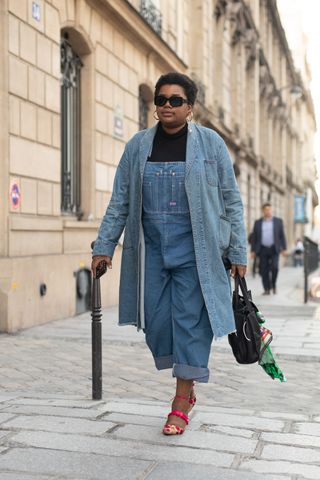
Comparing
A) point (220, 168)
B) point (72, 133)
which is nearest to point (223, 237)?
point (220, 168)

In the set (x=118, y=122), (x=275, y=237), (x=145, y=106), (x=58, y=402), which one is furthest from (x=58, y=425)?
(x=145, y=106)

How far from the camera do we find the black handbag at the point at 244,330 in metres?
3.74

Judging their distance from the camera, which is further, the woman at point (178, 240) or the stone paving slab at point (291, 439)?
the woman at point (178, 240)

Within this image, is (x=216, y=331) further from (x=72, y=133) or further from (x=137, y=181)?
(x=72, y=133)

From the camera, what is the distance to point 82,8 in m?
9.93

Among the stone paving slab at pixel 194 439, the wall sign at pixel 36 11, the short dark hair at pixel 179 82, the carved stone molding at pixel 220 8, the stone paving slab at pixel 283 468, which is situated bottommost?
the stone paving slab at pixel 283 468

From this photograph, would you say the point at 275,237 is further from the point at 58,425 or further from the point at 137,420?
the point at 58,425

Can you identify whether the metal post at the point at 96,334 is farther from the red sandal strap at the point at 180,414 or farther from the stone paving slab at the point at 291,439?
the stone paving slab at the point at 291,439

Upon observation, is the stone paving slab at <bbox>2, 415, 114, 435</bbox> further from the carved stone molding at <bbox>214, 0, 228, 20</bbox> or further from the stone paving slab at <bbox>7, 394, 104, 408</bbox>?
the carved stone molding at <bbox>214, 0, 228, 20</bbox>

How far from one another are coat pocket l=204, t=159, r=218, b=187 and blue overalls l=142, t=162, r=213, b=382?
0.14 meters

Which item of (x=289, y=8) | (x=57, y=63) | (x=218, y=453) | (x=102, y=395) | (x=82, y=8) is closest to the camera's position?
(x=218, y=453)

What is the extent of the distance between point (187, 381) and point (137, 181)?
111cm

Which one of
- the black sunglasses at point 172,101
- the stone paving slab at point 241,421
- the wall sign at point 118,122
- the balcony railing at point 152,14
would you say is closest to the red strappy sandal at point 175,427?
the stone paving slab at point 241,421

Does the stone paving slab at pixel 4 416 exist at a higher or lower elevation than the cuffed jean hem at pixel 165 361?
lower
